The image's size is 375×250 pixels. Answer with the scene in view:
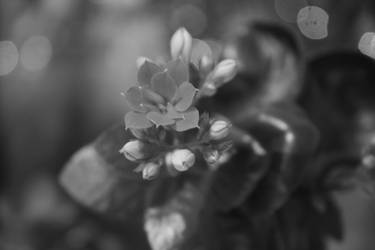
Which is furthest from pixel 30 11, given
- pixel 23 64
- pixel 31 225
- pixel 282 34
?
pixel 282 34

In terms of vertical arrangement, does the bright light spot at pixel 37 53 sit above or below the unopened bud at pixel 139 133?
below

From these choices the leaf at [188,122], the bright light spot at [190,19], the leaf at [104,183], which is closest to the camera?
the leaf at [188,122]

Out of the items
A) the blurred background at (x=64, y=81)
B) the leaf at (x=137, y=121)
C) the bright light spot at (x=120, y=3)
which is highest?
the leaf at (x=137, y=121)

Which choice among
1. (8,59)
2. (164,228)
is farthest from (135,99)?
(8,59)

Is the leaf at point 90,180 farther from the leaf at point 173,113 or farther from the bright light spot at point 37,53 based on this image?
the bright light spot at point 37,53

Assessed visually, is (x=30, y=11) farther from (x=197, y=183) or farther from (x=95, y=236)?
(x=197, y=183)

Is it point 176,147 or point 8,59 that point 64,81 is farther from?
point 176,147

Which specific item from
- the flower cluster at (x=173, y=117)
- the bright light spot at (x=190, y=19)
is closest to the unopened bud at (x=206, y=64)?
the flower cluster at (x=173, y=117)
